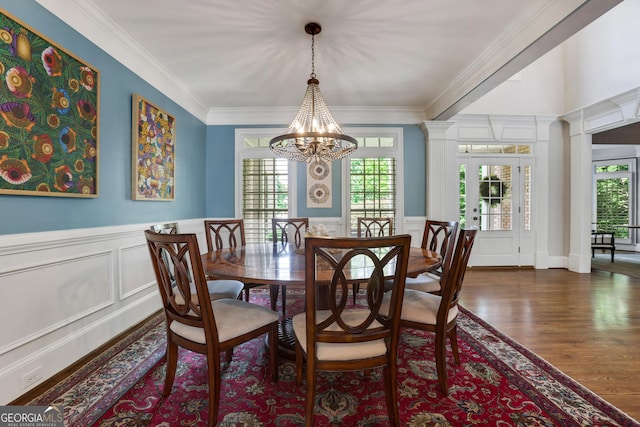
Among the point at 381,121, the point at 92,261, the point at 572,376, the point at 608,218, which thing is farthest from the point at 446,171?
the point at 608,218

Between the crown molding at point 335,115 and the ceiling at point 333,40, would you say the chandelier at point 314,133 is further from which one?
the crown molding at point 335,115

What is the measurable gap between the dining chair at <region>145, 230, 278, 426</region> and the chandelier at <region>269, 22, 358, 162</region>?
126cm

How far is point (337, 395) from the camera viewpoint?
1.62m

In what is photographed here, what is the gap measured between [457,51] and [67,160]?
3440 mm

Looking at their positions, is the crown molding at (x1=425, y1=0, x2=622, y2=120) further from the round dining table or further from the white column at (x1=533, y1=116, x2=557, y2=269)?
the white column at (x1=533, y1=116, x2=557, y2=269)

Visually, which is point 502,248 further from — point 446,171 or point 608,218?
point 608,218

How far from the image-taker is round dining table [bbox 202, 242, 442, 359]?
1.46 meters

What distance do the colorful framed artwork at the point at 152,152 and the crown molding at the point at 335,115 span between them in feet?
3.84

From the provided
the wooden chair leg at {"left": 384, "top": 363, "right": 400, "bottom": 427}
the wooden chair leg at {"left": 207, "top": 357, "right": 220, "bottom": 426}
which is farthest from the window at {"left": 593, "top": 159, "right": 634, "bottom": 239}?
the wooden chair leg at {"left": 207, "top": 357, "right": 220, "bottom": 426}

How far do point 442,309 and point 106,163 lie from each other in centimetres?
277

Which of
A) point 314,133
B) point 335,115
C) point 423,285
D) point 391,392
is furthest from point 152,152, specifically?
point 391,392

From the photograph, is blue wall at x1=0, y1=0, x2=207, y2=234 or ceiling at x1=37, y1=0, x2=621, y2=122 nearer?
blue wall at x1=0, y1=0, x2=207, y2=234

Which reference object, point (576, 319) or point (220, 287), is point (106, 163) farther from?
point (576, 319)

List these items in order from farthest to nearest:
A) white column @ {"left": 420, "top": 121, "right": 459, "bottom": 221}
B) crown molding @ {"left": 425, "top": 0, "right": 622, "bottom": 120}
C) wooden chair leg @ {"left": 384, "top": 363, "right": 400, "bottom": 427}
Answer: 1. white column @ {"left": 420, "top": 121, "right": 459, "bottom": 221}
2. crown molding @ {"left": 425, "top": 0, "right": 622, "bottom": 120}
3. wooden chair leg @ {"left": 384, "top": 363, "right": 400, "bottom": 427}
